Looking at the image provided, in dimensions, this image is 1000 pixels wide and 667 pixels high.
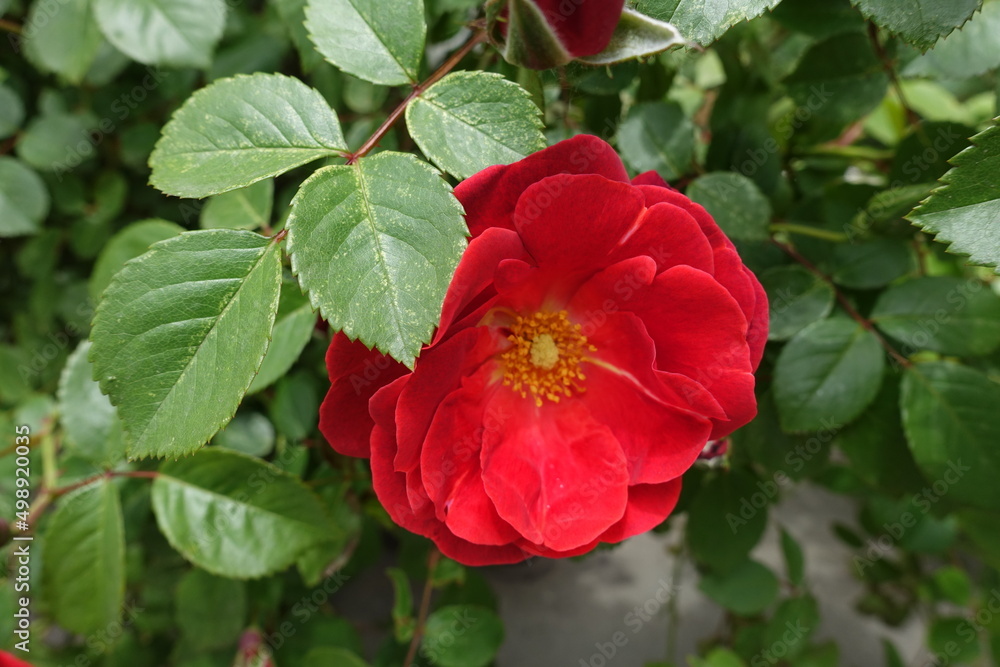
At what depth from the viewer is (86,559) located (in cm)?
63

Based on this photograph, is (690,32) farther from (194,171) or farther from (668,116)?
(194,171)

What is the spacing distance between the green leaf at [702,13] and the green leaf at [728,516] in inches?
19.7

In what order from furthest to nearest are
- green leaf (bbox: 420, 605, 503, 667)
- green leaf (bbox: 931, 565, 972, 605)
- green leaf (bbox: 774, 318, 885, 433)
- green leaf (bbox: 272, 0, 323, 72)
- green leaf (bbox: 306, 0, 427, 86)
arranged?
green leaf (bbox: 931, 565, 972, 605) → green leaf (bbox: 420, 605, 503, 667) → green leaf (bbox: 272, 0, 323, 72) → green leaf (bbox: 774, 318, 885, 433) → green leaf (bbox: 306, 0, 427, 86)

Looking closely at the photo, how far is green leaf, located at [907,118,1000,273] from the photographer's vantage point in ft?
1.22

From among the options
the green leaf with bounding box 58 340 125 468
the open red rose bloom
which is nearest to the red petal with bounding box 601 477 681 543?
the open red rose bloom

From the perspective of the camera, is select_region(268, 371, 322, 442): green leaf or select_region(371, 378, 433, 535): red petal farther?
select_region(268, 371, 322, 442): green leaf

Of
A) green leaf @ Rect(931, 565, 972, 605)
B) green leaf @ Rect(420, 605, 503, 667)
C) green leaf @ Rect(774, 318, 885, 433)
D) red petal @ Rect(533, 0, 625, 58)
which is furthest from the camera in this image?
green leaf @ Rect(931, 565, 972, 605)

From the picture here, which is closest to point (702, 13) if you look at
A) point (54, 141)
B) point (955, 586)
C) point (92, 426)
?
point (92, 426)

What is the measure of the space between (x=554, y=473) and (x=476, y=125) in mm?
243

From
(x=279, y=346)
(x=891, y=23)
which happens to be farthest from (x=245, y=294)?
(x=891, y=23)

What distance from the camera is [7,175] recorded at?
856 millimetres

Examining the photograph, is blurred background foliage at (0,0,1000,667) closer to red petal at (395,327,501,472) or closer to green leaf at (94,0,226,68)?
green leaf at (94,0,226,68)

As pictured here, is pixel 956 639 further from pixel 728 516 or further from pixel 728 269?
pixel 728 269

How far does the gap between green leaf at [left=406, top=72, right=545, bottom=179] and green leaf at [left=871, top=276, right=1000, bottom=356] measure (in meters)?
0.42
